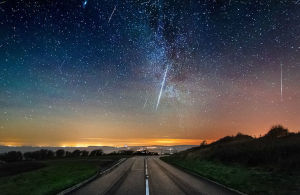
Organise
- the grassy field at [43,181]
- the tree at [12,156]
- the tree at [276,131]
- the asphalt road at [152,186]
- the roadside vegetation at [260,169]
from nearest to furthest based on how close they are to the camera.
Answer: the asphalt road at [152,186] → the roadside vegetation at [260,169] → the grassy field at [43,181] → the tree at [276,131] → the tree at [12,156]

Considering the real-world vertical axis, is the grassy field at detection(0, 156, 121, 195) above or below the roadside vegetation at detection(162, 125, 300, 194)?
below

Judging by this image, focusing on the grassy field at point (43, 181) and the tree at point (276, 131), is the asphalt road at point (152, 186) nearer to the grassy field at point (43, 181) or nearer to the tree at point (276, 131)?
the grassy field at point (43, 181)

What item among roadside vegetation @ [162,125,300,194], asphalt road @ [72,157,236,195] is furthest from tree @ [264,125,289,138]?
asphalt road @ [72,157,236,195]

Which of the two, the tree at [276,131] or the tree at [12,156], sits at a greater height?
the tree at [276,131]

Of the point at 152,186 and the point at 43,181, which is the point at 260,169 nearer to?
the point at 152,186

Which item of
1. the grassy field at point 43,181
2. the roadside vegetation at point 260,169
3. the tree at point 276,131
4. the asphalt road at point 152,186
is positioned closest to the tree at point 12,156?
the grassy field at point 43,181

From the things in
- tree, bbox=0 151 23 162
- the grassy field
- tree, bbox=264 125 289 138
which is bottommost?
tree, bbox=0 151 23 162

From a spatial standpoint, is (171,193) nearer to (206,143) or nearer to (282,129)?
(282,129)

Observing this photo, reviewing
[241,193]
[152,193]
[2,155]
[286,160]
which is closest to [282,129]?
[286,160]

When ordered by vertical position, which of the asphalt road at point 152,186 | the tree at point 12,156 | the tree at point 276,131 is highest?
the tree at point 276,131

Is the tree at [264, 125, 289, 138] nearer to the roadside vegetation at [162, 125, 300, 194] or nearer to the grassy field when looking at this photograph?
the roadside vegetation at [162, 125, 300, 194]

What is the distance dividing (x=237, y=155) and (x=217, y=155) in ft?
15.3

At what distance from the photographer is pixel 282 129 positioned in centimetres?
3900

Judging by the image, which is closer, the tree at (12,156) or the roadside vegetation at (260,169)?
the roadside vegetation at (260,169)
